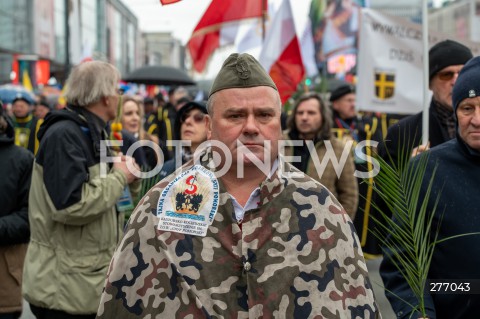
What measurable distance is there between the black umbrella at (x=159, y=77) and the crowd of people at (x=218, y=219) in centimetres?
1080

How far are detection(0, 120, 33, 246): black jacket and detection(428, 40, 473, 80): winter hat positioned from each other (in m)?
2.64

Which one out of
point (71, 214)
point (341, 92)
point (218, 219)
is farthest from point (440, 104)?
point (341, 92)

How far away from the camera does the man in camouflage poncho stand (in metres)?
2.55

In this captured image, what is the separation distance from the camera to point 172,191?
2738mm

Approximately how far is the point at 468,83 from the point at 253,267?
4.55 feet

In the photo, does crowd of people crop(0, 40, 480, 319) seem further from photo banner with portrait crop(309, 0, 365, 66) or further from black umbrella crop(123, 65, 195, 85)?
photo banner with portrait crop(309, 0, 365, 66)

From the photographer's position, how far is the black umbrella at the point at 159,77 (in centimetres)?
1548

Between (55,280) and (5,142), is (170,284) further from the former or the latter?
(5,142)

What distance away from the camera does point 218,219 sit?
265 centimetres

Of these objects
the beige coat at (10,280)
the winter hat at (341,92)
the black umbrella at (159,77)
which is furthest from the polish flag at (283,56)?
the black umbrella at (159,77)

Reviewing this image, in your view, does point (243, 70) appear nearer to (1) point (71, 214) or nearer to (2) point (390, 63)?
(1) point (71, 214)

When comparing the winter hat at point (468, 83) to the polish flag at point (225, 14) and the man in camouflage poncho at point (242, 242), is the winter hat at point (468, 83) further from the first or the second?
the polish flag at point (225, 14)

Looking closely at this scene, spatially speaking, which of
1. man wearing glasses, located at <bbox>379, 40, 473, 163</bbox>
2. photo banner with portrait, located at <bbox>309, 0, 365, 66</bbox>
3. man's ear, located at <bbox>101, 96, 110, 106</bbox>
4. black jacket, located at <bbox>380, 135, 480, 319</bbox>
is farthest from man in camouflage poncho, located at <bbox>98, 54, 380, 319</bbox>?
photo banner with portrait, located at <bbox>309, 0, 365, 66</bbox>

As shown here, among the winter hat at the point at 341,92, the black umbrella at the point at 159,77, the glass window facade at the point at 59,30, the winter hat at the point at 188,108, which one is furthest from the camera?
the glass window facade at the point at 59,30
